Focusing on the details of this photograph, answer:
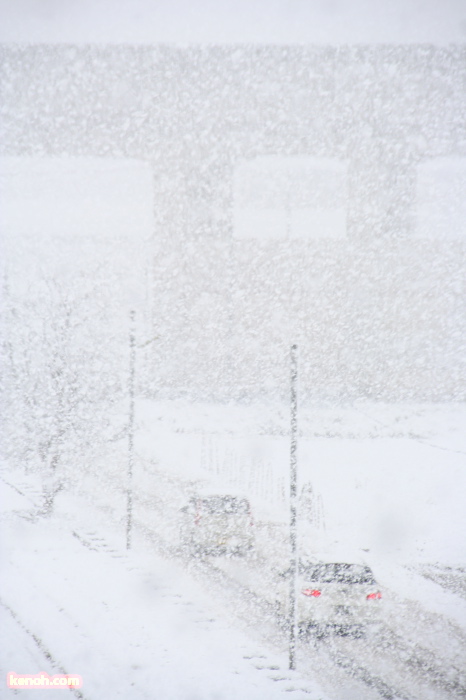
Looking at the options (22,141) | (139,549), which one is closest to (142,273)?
(22,141)

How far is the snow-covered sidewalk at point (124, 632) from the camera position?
422cm

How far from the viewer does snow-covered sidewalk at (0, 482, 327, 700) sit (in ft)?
13.8

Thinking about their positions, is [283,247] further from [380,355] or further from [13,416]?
[13,416]

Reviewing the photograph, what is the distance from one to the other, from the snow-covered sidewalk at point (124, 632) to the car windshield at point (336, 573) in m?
0.75

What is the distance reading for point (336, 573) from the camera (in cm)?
509

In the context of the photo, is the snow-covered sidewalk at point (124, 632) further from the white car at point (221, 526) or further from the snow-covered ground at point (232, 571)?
→ the white car at point (221, 526)

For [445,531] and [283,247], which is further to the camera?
[283,247]

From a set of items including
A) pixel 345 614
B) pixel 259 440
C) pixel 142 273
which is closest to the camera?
pixel 345 614

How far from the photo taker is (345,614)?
505 centimetres

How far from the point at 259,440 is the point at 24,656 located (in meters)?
11.2

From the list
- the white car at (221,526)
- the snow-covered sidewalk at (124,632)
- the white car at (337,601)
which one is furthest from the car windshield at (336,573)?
the white car at (221,526)

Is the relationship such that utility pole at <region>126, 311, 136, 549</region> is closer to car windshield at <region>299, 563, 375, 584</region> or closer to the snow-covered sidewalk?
the snow-covered sidewalk

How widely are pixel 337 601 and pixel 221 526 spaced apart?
275cm

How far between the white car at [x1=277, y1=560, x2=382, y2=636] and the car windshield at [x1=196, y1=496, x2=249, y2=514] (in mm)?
2370
